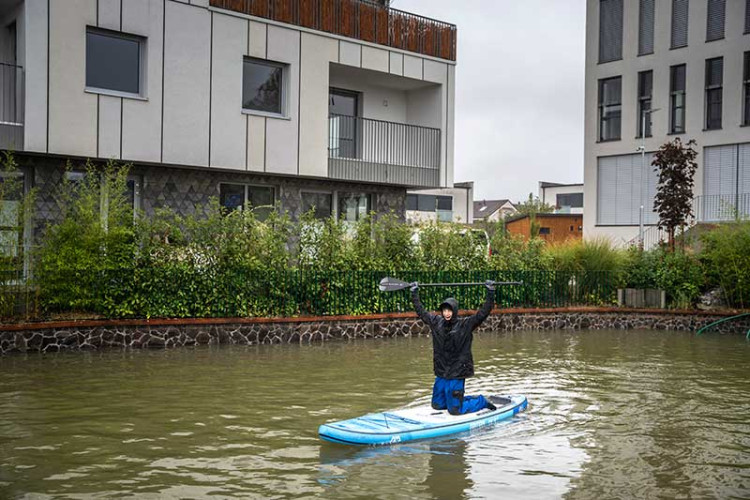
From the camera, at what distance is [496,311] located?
961 inches

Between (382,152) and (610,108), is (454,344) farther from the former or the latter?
(610,108)

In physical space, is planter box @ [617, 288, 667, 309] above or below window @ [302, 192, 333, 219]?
below

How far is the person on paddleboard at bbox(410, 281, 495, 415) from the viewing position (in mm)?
11617

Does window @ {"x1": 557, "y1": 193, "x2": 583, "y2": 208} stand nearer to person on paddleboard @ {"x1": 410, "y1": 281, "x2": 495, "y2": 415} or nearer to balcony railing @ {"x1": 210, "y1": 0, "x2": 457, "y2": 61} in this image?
balcony railing @ {"x1": 210, "y1": 0, "x2": 457, "y2": 61}

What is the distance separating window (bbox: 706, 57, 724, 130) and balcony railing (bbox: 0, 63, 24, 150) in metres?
30.9

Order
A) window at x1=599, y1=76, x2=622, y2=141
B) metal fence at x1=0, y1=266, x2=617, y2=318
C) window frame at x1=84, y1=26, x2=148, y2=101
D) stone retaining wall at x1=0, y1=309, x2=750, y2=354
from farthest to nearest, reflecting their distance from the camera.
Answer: window at x1=599, y1=76, x2=622, y2=141
window frame at x1=84, y1=26, x2=148, y2=101
metal fence at x1=0, y1=266, x2=617, y2=318
stone retaining wall at x1=0, y1=309, x2=750, y2=354

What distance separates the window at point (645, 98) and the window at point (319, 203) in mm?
21335

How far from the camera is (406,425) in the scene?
35.4 ft

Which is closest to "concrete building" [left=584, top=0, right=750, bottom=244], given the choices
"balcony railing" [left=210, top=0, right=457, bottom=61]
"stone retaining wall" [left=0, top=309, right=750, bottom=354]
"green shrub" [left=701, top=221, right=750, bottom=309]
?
"green shrub" [left=701, top=221, right=750, bottom=309]

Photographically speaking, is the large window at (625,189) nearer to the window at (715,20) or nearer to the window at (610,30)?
the window at (610,30)

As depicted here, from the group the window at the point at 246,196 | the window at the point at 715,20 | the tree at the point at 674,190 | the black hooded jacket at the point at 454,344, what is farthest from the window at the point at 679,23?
the black hooded jacket at the point at 454,344

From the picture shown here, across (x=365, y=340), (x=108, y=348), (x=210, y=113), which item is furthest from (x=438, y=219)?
(x=108, y=348)

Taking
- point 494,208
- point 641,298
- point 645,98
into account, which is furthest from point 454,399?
point 494,208

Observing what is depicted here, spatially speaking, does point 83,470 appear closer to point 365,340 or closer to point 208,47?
point 365,340
